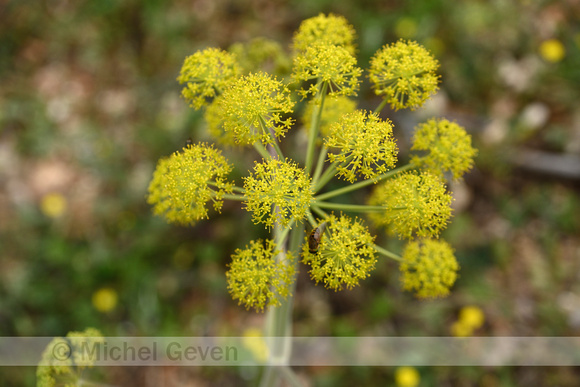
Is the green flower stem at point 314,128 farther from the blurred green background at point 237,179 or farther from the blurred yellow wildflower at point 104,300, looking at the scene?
the blurred yellow wildflower at point 104,300

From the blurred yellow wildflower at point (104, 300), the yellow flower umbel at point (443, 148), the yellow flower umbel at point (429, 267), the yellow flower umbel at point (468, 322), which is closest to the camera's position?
the yellow flower umbel at point (443, 148)

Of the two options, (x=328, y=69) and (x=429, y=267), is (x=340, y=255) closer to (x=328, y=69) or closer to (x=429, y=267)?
(x=429, y=267)

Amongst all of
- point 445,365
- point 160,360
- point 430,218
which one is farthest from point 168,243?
point 430,218

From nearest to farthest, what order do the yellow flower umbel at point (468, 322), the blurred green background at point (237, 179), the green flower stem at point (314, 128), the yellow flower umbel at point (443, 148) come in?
the green flower stem at point (314, 128) → the yellow flower umbel at point (443, 148) → the yellow flower umbel at point (468, 322) → the blurred green background at point (237, 179)

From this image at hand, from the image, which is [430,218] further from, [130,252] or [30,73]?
[30,73]

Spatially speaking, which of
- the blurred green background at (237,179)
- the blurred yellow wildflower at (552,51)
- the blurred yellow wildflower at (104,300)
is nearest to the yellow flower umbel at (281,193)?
the blurred green background at (237,179)

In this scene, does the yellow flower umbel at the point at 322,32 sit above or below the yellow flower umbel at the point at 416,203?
above

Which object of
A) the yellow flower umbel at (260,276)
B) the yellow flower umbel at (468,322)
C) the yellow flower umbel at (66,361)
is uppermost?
the yellow flower umbel at (468,322)
